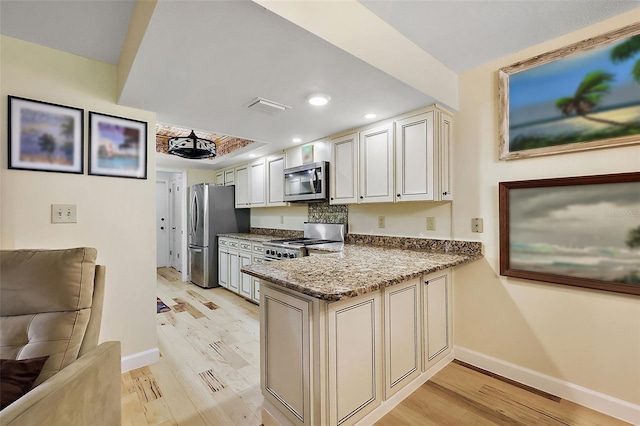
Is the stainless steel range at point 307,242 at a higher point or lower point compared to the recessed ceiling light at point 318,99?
lower

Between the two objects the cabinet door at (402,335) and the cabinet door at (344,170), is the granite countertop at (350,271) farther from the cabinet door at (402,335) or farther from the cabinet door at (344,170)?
the cabinet door at (344,170)

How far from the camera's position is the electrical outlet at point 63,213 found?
76.0 inches

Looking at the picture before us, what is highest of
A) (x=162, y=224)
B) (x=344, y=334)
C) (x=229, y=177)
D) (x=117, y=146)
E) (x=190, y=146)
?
(x=190, y=146)

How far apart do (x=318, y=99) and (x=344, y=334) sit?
65.9 inches

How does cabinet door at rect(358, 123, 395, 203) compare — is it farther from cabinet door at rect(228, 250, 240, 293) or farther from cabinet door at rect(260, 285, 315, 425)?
cabinet door at rect(228, 250, 240, 293)

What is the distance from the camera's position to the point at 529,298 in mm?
2012

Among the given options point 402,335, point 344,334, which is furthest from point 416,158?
point 344,334

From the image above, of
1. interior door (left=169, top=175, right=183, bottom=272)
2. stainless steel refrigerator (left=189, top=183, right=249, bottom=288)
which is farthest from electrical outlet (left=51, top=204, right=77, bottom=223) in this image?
interior door (left=169, top=175, right=183, bottom=272)

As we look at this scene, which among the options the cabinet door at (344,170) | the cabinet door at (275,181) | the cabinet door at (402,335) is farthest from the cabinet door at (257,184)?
the cabinet door at (402,335)

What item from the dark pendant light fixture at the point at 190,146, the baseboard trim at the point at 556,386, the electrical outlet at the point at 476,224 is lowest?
the baseboard trim at the point at 556,386

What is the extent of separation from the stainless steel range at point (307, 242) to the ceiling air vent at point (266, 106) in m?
1.37

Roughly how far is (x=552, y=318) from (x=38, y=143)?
143 inches

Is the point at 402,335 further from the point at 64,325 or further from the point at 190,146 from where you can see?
the point at 190,146

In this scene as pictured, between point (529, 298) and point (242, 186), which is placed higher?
point (242, 186)
